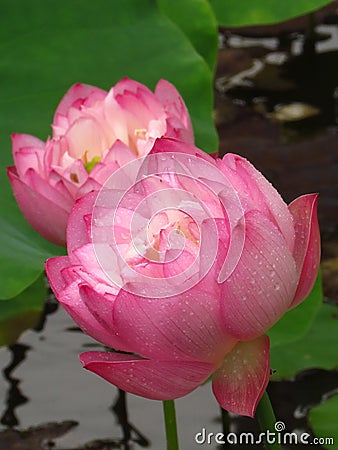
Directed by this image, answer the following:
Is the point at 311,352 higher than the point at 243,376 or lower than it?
lower

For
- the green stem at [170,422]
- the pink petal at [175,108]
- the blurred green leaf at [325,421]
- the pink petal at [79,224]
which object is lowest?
the blurred green leaf at [325,421]

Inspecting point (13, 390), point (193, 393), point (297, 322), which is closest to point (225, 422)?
point (193, 393)

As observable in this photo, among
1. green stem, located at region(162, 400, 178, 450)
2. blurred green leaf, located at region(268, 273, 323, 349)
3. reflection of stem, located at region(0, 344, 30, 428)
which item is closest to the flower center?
green stem, located at region(162, 400, 178, 450)

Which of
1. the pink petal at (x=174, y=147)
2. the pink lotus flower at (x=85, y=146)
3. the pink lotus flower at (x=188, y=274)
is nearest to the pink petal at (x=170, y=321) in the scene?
the pink lotus flower at (x=188, y=274)

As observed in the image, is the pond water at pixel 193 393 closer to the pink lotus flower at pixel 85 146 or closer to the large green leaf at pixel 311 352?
the large green leaf at pixel 311 352

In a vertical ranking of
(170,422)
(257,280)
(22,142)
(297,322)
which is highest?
(257,280)

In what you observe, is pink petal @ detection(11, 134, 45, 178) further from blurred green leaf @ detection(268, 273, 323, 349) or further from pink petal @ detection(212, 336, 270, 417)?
blurred green leaf @ detection(268, 273, 323, 349)

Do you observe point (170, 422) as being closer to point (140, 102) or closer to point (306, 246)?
point (140, 102)

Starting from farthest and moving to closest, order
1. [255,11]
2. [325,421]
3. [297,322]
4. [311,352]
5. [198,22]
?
[255,11] < [198,22] < [311,352] < [297,322] < [325,421]
